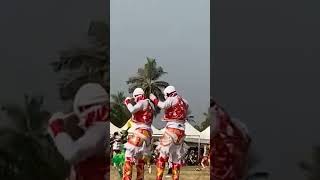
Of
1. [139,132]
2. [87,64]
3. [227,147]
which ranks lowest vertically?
[139,132]

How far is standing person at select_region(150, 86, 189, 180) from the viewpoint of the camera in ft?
18.7

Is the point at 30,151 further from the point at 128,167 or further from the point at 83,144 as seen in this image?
the point at 128,167

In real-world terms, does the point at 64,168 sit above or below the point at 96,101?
below

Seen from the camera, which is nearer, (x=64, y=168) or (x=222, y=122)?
(x=64, y=168)

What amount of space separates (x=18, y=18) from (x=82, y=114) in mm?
568

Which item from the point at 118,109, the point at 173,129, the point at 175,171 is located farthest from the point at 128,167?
the point at 118,109

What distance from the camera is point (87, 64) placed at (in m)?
2.83

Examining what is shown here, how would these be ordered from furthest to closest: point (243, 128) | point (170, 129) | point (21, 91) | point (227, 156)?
point (170, 129) < point (227, 156) < point (243, 128) < point (21, 91)

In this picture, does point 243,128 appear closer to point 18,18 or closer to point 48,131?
point 48,131

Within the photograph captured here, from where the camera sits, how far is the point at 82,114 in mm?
2822

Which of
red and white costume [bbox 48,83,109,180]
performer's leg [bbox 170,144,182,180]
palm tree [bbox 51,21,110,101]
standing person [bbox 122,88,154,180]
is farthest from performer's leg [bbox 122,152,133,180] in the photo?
palm tree [bbox 51,21,110,101]

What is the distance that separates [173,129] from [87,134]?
305 centimetres

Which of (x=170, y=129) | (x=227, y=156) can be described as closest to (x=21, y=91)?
(x=227, y=156)

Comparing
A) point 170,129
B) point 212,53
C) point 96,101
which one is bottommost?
point 170,129
